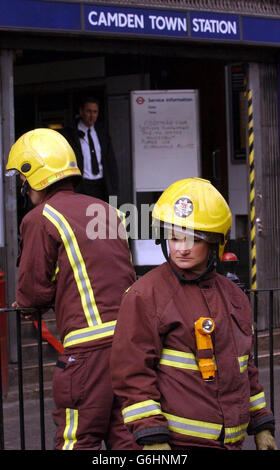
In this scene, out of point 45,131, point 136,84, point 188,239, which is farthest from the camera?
point 136,84

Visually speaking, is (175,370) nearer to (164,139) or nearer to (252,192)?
(252,192)

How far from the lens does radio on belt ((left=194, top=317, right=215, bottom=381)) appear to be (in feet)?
10.5

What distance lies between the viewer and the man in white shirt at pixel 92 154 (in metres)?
8.88

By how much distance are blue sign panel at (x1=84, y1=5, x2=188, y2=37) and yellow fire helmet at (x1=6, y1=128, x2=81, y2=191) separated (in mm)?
3994

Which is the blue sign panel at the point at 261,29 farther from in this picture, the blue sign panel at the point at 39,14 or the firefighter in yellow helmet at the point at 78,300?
the firefighter in yellow helmet at the point at 78,300

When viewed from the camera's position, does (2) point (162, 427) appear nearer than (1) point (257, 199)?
Yes

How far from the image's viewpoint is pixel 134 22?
8.32m

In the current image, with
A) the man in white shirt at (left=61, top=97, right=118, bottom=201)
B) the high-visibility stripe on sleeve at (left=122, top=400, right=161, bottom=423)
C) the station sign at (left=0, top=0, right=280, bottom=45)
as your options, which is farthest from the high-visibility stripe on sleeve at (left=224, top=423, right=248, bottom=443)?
the man in white shirt at (left=61, top=97, right=118, bottom=201)

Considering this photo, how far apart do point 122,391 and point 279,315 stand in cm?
638

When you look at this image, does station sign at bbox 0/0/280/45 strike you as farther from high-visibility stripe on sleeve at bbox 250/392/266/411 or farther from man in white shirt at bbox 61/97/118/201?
high-visibility stripe on sleeve at bbox 250/392/266/411

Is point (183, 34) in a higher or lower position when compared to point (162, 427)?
higher

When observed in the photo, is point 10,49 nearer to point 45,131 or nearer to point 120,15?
point 120,15

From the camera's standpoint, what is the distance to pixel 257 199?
9.30 meters

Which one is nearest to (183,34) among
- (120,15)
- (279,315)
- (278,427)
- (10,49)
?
(120,15)
